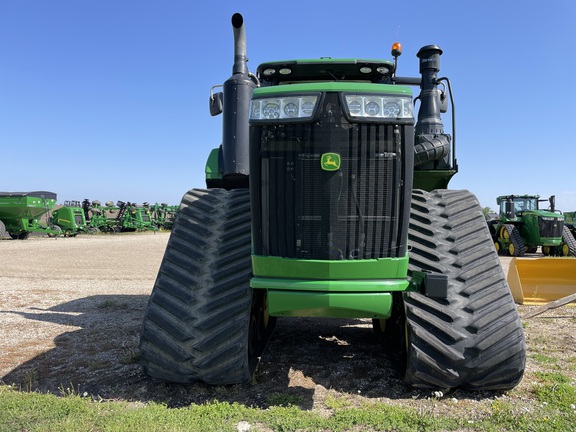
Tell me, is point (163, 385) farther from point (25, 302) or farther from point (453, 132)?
point (25, 302)

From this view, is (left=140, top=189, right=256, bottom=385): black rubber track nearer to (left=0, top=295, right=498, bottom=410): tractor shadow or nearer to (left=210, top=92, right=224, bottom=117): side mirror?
(left=0, top=295, right=498, bottom=410): tractor shadow

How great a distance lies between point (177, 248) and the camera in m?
3.56

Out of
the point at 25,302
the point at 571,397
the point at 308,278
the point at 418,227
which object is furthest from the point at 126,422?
the point at 25,302

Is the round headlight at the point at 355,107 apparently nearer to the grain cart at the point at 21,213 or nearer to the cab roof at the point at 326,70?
the cab roof at the point at 326,70

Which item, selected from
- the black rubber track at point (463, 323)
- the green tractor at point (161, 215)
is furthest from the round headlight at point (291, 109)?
the green tractor at point (161, 215)

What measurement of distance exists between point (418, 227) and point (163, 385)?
2.35 metres

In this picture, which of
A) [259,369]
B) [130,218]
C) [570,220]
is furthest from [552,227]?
[130,218]

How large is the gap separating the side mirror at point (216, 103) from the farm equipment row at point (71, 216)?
2129 cm

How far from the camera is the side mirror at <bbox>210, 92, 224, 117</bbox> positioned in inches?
176

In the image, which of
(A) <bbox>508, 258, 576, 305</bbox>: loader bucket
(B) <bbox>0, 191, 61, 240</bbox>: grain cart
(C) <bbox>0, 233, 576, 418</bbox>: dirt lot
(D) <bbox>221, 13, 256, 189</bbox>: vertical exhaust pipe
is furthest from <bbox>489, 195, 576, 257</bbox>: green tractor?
(B) <bbox>0, 191, 61, 240</bbox>: grain cart

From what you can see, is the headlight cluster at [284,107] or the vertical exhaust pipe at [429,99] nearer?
the headlight cluster at [284,107]

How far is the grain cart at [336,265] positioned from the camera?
2789 mm

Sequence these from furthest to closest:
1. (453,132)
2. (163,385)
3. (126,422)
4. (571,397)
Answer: (453,132) < (163,385) < (571,397) < (126,422)

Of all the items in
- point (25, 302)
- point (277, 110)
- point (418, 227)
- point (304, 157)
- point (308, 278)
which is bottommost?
point (25, 302)
